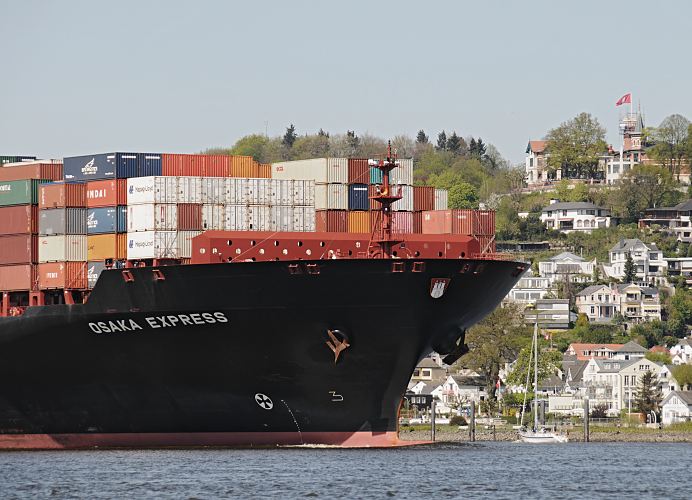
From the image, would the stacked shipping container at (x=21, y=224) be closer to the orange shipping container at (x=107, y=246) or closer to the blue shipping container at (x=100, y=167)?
the blue shipping container at (x=100, y=167)

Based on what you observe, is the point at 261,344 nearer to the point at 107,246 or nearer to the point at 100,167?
the point at 107,246

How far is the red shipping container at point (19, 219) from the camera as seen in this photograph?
77.8 m

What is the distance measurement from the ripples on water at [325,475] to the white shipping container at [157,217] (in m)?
9.22

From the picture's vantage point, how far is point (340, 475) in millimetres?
62312

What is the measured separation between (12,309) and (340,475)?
68.3ft

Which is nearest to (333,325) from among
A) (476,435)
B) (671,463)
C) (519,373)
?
(671,463)

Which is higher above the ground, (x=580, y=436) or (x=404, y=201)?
(x=404, y=201)

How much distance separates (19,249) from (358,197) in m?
15.2

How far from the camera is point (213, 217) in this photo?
7262cm

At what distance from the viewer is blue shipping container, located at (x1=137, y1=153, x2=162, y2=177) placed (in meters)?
75.0

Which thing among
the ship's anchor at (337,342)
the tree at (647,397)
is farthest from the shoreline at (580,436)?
the ship's anchor at (337,342)

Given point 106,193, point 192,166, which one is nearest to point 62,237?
point 106,193

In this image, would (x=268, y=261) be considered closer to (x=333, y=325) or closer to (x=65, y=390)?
(x=333, y=325)

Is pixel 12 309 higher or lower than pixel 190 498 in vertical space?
higher
